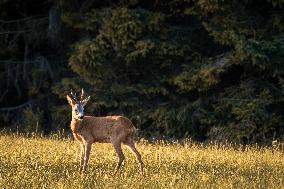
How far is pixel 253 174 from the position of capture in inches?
429

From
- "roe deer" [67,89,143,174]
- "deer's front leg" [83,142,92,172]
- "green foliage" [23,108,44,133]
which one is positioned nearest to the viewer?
"deer's front leg" [83,142,92,172]

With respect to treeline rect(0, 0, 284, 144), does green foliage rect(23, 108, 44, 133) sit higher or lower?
lower

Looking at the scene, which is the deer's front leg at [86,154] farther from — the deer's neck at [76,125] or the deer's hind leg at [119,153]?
the deer's hind leg at [119,153]

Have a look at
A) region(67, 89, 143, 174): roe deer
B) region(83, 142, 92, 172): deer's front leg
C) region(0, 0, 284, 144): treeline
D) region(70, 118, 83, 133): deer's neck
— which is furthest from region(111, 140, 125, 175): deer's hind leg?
region(0, 0, 284, 144): treeline

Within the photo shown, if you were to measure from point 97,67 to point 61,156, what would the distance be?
675 cm

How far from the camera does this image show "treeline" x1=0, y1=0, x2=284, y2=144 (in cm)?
1753

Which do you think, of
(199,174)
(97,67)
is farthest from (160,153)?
(97,67)

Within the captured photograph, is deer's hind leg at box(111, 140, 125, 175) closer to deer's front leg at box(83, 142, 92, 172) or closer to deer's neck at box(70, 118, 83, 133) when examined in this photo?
deer's front leg at box(83, 142, 92, 172)

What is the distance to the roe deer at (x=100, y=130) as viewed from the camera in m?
11.1

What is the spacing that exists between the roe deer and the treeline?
20.7ft

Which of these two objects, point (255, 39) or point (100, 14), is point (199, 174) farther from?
point (100, 14)

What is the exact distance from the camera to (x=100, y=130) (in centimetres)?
1132

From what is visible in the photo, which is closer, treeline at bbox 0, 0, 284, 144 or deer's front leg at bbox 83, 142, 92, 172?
Result: deer's front leg at bbox 83, 142, 92, 172

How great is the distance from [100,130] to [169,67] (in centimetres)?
821
